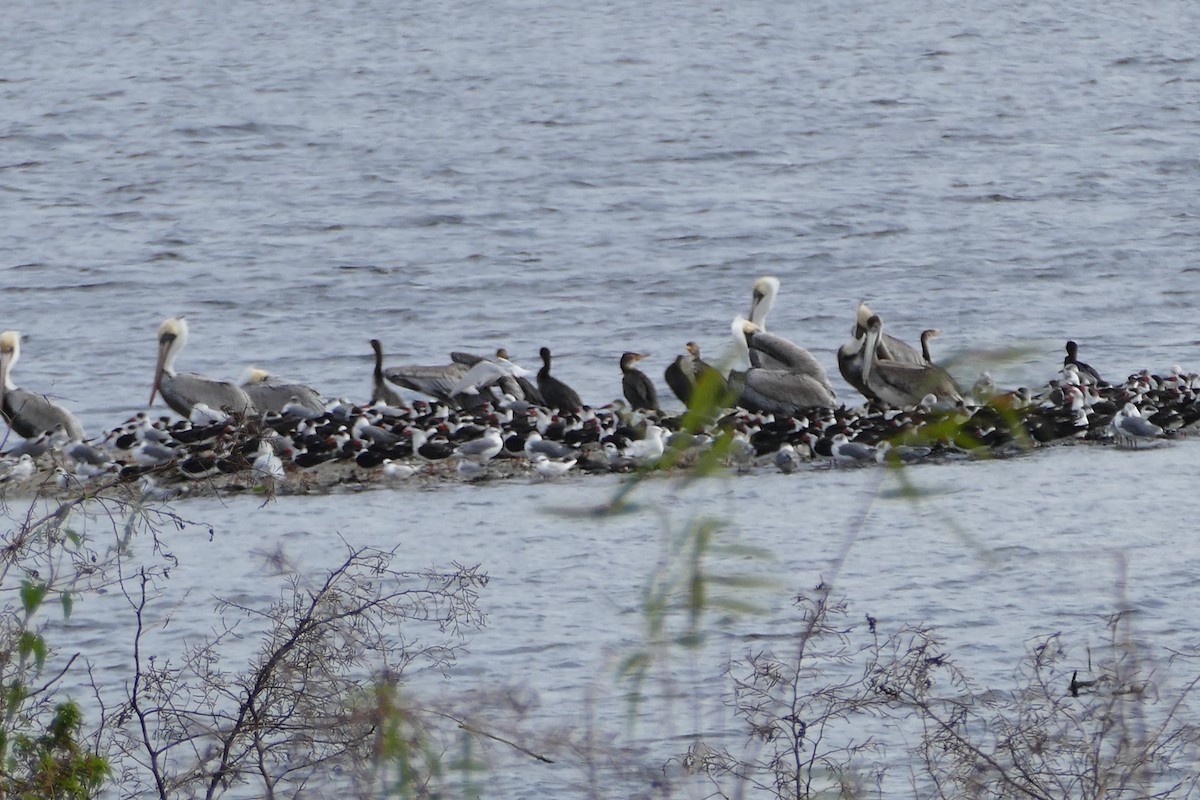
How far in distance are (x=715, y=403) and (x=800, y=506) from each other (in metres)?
7.27

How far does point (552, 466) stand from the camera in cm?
1172

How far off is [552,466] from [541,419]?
129cm

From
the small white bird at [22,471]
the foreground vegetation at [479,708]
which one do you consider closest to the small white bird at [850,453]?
the foreground vegetation at [479,708]

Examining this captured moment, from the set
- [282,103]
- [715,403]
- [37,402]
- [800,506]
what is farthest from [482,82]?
[715,403]

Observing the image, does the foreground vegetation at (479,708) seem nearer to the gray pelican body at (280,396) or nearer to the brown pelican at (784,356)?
the gray pelican body at (280,396)

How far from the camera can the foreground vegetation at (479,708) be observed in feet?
14.4

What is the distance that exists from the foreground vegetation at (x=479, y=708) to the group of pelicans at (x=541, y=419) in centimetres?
178

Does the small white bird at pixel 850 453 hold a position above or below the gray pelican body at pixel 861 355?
above

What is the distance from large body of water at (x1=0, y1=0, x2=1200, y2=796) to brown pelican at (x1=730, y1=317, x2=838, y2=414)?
1620mm

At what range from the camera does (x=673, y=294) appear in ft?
69.8

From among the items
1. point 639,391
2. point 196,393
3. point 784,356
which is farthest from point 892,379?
point 196,393

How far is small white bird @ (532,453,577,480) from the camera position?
38.4ft

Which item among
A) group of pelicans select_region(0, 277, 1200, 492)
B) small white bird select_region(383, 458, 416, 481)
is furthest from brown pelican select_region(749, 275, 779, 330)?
small white bird select_region(383, 458, 416, 481)

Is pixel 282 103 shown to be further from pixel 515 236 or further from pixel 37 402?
pixel 37 402
